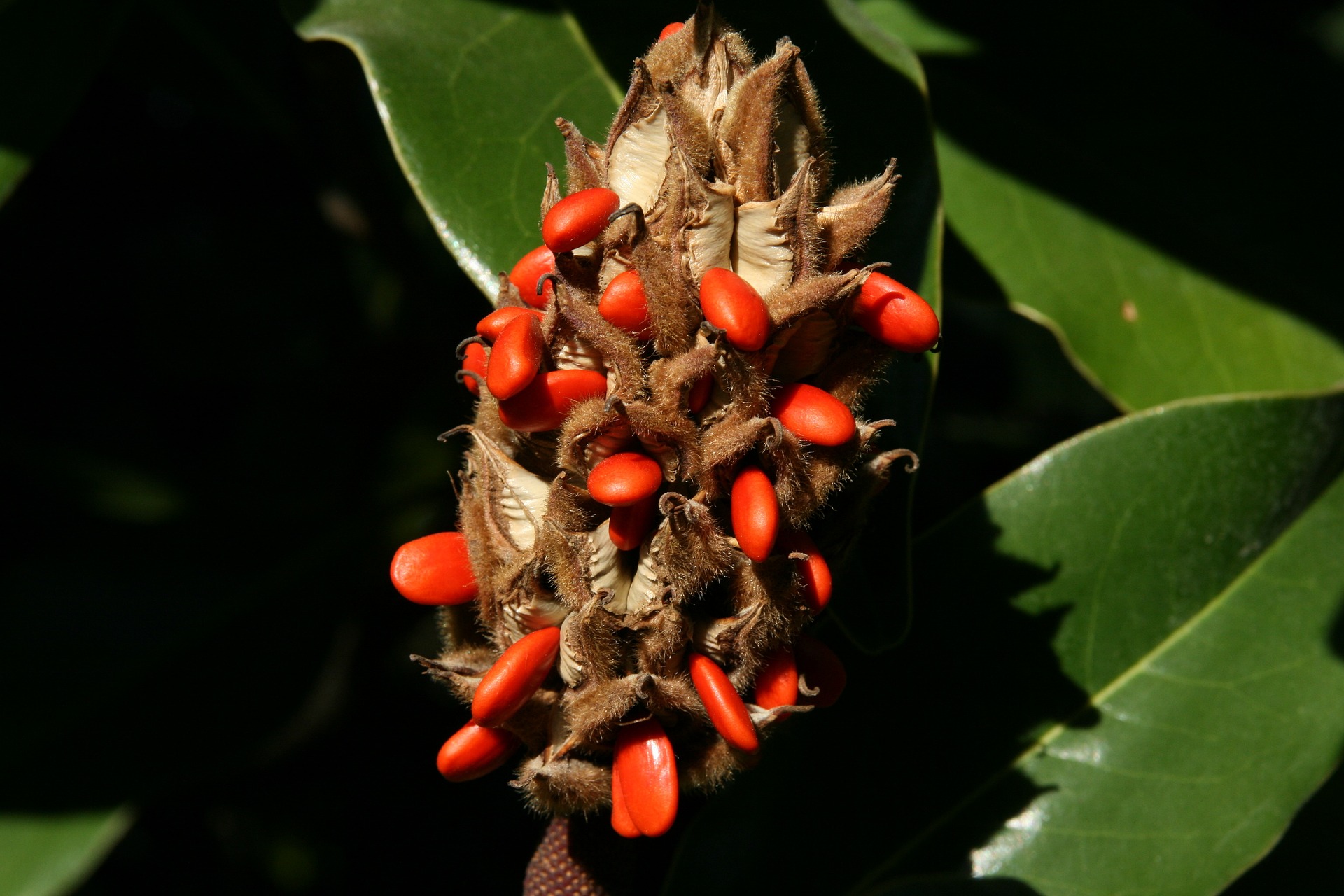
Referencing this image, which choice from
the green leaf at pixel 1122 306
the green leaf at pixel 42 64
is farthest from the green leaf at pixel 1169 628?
the green leaf at pixel 42 64

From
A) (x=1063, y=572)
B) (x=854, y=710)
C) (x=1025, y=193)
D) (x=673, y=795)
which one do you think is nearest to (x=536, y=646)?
(x=673, y=795)

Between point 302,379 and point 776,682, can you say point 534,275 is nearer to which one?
point 776,682

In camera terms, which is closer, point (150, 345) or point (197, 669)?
point (197, 669)

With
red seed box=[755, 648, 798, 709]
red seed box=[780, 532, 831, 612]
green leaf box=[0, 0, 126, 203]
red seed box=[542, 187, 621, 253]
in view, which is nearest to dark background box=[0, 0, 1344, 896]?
green leaf box=[0, 0, 126, 203]

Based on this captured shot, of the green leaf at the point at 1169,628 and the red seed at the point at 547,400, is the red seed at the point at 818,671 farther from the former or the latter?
the green leaf at the point at 1169,628

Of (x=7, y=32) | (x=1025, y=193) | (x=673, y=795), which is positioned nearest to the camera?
(x=673, y=795)

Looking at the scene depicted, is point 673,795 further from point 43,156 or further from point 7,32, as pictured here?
point 43,156

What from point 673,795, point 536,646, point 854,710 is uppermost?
point 536,646
